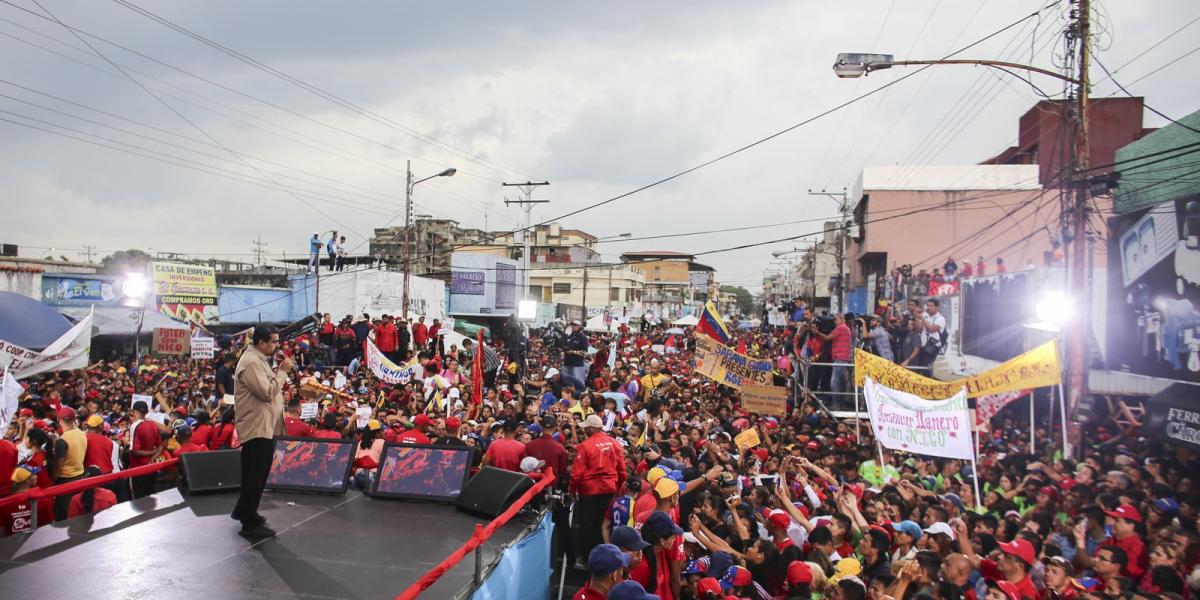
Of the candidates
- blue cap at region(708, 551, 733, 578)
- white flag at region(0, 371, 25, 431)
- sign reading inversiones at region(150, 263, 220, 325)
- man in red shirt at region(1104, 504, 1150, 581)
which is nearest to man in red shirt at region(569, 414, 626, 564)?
blue cap at region(708, 551, 733, 578)

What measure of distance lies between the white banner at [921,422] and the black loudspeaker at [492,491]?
523cm

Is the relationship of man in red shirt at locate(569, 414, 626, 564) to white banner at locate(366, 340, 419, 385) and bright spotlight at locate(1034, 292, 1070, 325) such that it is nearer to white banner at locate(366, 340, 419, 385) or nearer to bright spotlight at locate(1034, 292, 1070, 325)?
bright spotlight at locate(1034, 292, 1070, 325)

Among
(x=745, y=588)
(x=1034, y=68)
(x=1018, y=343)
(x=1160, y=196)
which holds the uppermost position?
(x=1034, y=68)

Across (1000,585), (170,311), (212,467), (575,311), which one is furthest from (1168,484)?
(575,311)

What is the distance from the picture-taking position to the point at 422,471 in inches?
291

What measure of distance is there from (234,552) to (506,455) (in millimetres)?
2743

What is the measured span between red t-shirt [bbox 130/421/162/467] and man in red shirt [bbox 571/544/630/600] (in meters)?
6.72

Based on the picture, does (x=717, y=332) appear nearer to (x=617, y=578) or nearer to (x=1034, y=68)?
(x=1034, y=68)

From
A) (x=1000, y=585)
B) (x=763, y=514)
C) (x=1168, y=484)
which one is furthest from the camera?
(x=1168, y=484)

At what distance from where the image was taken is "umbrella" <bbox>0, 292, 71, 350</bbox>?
15273 mm

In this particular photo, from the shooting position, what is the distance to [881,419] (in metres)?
9.87

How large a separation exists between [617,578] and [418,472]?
10.7 feet

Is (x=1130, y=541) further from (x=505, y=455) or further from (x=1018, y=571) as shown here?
(x=505, y=455)

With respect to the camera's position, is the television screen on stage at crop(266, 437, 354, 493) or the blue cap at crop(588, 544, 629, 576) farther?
the television screen on stage at crop(266, 437, 354, 493)
